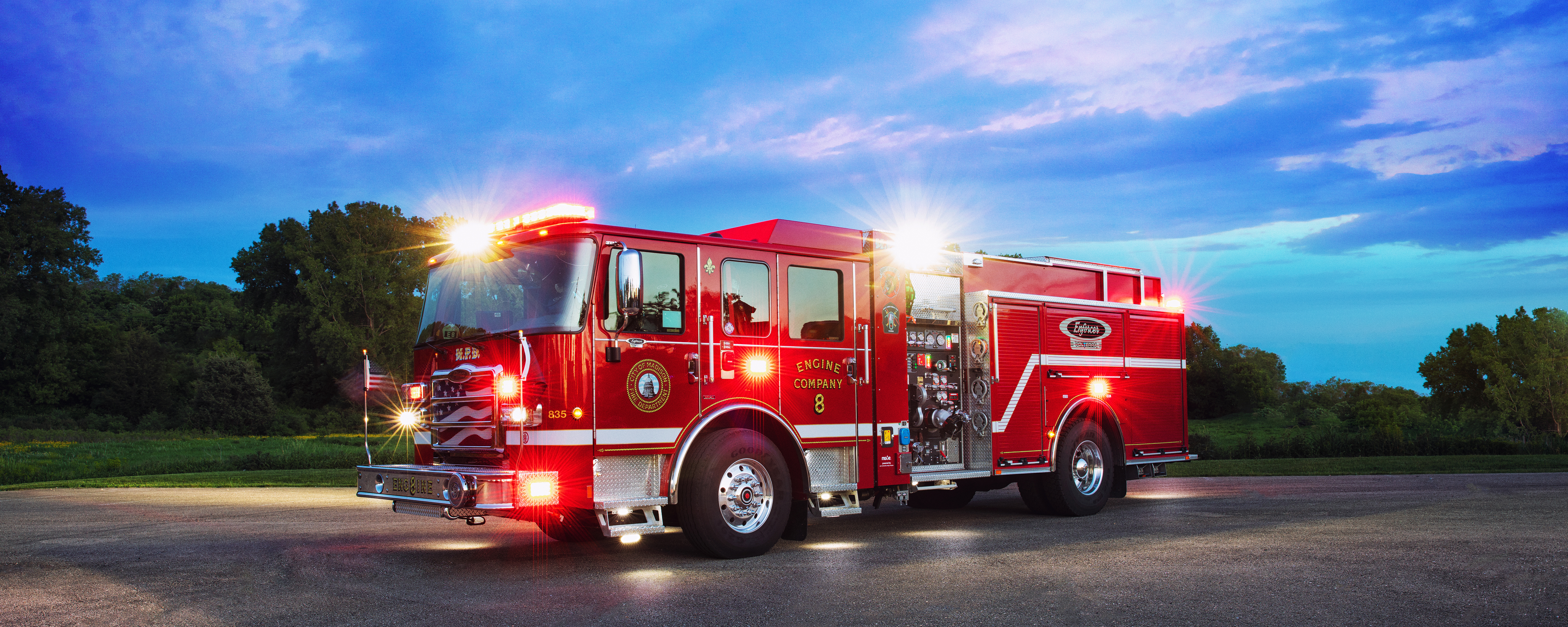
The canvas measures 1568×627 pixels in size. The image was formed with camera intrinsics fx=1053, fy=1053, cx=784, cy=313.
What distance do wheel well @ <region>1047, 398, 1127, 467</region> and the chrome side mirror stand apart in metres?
6.20

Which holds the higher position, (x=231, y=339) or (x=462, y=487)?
(x=231, y=339)

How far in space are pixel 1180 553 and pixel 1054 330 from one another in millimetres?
3916

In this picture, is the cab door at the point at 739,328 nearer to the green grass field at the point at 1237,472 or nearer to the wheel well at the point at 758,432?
the wheel well at the point at 758,432

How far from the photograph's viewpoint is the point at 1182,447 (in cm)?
1391

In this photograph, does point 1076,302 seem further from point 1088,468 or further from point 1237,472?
point 1237,472

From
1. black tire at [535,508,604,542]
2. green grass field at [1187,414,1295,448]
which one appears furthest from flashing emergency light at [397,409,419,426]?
green grass field at [1187,414,1295,448]

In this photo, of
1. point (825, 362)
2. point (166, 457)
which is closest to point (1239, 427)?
point (825, 362)

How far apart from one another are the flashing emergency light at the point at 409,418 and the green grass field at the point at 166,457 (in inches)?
444

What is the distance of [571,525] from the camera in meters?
9.73

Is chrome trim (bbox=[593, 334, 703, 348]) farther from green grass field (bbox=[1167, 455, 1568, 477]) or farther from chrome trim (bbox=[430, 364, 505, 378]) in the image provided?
green grass field (bbox=[1167, 455, 1568, 477])

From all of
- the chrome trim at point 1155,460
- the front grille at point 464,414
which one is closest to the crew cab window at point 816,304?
the front grille at point 464,414

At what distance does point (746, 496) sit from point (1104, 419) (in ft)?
19.3

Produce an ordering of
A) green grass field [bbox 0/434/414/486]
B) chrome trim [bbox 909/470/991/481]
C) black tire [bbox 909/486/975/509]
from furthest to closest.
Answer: green grass field [bbox 0/434/414/486] < black tire [bbox 909/486/975/509] < chrome trim [bbox 909/470/991/481]

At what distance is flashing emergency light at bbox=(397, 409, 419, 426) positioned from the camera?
921 centimetres
